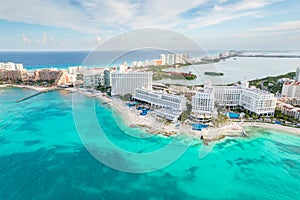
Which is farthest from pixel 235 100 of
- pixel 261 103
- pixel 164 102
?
pixel 164 102

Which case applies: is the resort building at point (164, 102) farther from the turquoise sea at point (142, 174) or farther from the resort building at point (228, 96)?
the resort building at point (228, 96)

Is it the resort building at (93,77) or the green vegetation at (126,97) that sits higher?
the resort building at (93,77)

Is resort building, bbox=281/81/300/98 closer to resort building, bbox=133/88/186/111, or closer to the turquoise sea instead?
the turquoise sea

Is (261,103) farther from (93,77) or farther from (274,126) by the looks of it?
(93,77)

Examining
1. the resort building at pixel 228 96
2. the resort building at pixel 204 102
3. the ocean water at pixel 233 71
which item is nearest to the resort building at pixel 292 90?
the ocean water at pixel 233 71

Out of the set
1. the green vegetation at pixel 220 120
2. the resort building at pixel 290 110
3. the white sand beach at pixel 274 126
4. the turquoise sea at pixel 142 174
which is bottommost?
the turquoise sea at pixel 142 174
